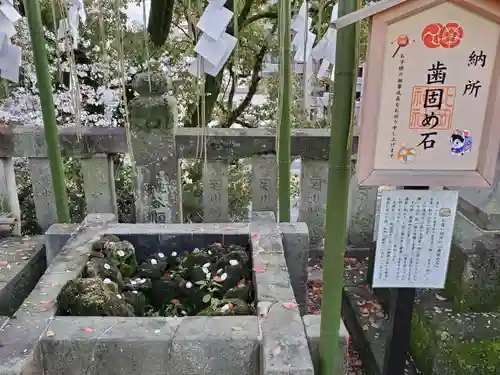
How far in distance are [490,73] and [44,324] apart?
7.43ft

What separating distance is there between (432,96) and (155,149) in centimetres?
245

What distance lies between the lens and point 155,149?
12.4 feet

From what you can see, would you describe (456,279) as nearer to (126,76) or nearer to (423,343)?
(423,343)

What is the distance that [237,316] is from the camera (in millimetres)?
2408

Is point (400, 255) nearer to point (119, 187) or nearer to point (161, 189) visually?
point (161, 189)

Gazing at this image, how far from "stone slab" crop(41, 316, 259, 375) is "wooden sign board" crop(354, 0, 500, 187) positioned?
995 mm

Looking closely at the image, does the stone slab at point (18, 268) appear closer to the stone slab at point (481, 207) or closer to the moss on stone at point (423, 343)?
the moss on stone at point (423, 343)

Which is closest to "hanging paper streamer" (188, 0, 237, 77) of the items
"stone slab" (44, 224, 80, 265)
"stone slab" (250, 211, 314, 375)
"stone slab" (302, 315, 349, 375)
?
"stone slab" (250, 211, 314, 375)

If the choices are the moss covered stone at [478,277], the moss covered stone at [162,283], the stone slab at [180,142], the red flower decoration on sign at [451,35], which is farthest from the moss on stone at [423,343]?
the red flower decoration on sign at [451,35]

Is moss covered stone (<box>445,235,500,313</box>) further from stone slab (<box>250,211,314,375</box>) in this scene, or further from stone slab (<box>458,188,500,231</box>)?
stone slab (<box>250,211,314,375</box>)

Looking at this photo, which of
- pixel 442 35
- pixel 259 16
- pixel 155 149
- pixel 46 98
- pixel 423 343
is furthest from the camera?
pixel 259 16

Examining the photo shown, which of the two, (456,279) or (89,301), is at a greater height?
(89,301)

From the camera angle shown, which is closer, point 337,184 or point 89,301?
point 337,184

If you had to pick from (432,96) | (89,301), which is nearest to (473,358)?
(432,96)
